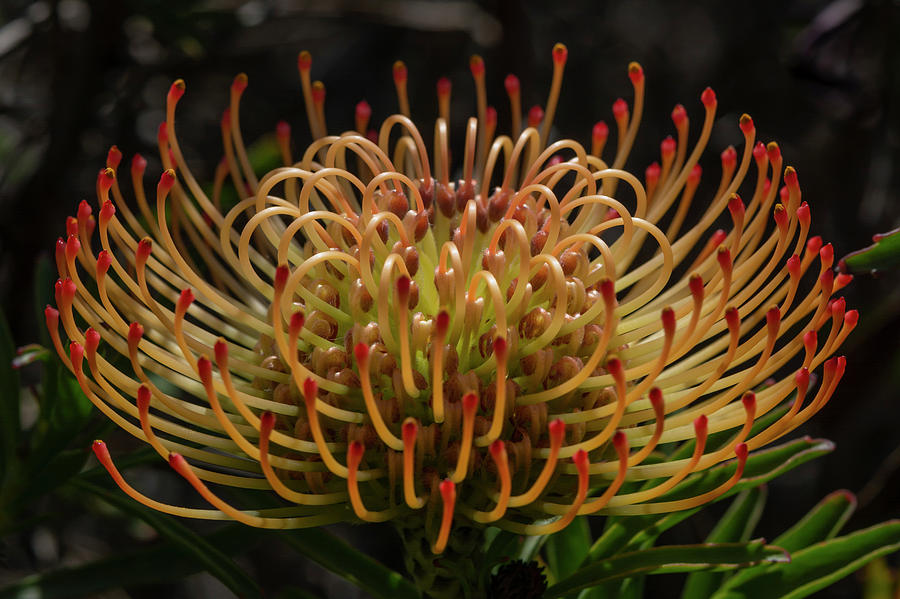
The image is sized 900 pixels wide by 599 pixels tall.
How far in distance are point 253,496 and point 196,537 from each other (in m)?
0.08

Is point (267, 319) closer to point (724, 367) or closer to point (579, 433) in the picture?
point (579, 433)

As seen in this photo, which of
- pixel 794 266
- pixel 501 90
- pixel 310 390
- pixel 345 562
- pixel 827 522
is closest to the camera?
pixel 310 390

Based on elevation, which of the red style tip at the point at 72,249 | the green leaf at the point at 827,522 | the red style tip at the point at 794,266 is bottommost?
the green leaf at the point at 827,522

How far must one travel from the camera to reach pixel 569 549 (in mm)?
1200

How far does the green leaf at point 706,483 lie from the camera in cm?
107

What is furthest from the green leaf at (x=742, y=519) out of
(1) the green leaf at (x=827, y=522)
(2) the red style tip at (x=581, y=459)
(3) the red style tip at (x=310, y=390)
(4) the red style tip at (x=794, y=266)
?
(3) the red style tip at (x=310, y=390)

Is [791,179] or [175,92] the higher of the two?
[175,92]

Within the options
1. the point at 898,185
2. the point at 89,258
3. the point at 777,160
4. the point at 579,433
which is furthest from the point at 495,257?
the point at 898,185

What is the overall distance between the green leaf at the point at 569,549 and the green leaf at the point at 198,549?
1.33 ft

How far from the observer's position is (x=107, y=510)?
187cm

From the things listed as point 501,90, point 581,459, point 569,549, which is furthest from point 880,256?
point 501,90

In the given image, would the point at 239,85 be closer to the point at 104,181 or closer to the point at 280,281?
the point at 104,181

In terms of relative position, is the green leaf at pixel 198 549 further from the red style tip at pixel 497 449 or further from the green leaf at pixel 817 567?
the green leaf at pixel 817 567

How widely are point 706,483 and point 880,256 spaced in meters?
0.32
